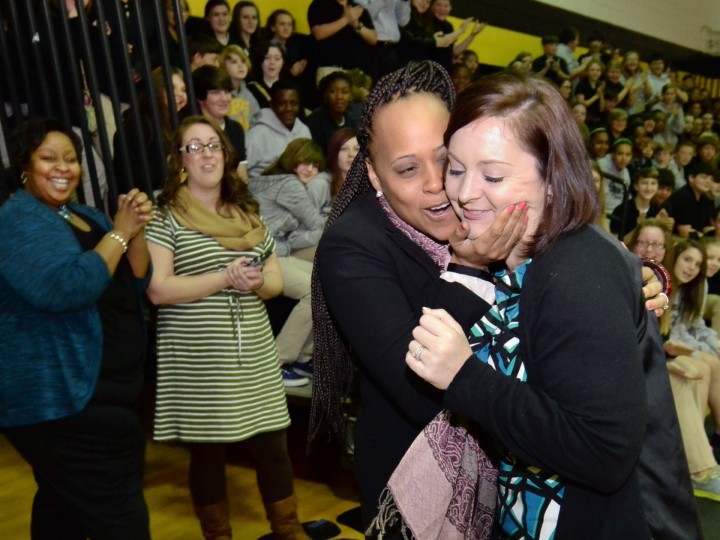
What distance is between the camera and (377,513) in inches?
57.2

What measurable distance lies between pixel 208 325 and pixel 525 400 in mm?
2047

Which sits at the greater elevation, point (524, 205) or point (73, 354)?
point (524, 205)

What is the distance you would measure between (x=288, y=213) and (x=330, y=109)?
1.42 m

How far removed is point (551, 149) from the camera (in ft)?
3.70

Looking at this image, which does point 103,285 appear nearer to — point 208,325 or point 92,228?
point 92,228

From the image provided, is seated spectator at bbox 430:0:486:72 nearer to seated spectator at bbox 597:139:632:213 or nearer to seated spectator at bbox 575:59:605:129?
seated spectator at bbox 597:139:632:213

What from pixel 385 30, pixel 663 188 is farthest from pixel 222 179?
pixel 663 188

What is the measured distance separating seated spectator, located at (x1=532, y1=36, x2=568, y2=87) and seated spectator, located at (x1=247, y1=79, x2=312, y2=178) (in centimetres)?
506

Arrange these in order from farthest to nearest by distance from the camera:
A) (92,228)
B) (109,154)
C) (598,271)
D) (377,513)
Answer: (109,154), (92,228), (377,513), (598,271)

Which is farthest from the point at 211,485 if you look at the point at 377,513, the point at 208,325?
the point at 377,513

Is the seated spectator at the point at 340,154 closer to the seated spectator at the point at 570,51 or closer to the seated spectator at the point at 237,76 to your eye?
the seated spectator at the point at 237,76

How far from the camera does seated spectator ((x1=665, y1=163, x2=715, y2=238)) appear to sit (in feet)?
23.5

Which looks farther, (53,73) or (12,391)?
(53,73)

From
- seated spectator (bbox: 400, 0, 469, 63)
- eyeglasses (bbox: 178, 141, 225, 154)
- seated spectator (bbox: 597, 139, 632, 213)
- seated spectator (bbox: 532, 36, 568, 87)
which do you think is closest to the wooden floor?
eyeglasses (bbox: 178, 141, 225, 154)
